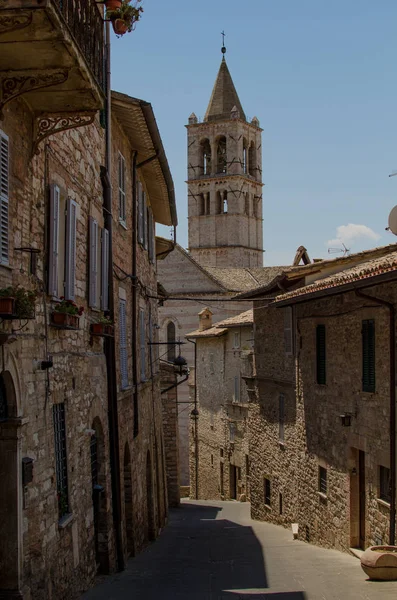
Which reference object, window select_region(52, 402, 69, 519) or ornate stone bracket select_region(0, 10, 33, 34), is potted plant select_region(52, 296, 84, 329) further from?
ornate stone bracket select_region(0, 10, 33, 34)

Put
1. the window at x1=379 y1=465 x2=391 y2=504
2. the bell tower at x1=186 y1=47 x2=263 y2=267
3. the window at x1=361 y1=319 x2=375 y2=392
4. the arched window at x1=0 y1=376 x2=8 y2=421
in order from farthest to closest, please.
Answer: the bell tower at x1=186 y1=47 x2=263 y2=267 → the window at x1=361 y1=319 x2=375 y2=392 → the window at x1=379 y1=465 x2=391 y2=504 → the arched window at x1=0 y1=376 x2=8 y2=421

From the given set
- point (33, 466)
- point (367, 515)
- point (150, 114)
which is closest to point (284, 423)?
point (367, 515)

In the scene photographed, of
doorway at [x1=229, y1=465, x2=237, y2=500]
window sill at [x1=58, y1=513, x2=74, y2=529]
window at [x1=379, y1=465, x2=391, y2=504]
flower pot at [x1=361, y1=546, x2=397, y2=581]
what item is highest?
window sill at [x1=58, y1=513, x2=74, y2=529]

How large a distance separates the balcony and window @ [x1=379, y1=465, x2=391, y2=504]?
27.7 feet

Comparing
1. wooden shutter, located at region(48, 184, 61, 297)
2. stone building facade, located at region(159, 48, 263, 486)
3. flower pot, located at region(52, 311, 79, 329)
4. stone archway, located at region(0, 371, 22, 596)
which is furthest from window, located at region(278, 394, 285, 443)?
stone building facade, located at region(159, 48, 263, 486)

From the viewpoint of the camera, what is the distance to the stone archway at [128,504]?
15547mm

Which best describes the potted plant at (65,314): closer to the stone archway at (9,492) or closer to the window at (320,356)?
the stone archway at (9,492)

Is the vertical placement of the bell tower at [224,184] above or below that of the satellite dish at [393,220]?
above

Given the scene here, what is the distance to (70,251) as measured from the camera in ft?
33.9

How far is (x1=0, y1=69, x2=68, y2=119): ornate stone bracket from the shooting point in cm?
744

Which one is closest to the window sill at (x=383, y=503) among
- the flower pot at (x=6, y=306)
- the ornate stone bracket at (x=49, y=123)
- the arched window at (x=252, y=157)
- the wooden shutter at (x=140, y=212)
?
the wooden shutter at (x=140, y=212)

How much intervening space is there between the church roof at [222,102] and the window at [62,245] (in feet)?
220

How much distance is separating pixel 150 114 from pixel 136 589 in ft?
26.7

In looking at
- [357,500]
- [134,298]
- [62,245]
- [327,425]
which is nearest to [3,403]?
[62,245]
